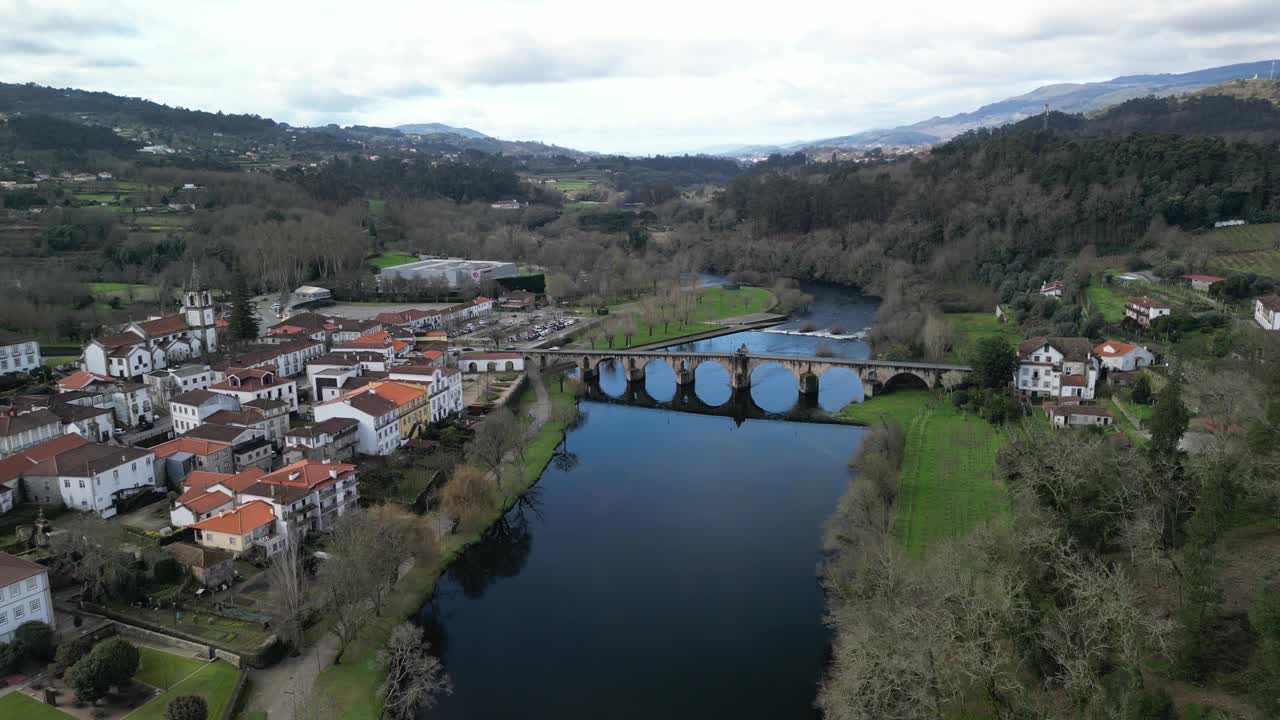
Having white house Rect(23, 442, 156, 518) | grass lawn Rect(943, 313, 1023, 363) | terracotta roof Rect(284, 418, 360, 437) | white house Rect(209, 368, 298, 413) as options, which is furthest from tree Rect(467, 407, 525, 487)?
grass lawn Rect(943, 313, 1023, 363)

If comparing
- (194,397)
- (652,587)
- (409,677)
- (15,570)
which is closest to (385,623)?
(409,677)

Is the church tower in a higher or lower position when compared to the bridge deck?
higher

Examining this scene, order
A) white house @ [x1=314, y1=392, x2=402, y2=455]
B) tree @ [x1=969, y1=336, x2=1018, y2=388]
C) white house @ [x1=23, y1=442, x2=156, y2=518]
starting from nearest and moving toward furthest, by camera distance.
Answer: white house @ [x1=23, y1=442, x2=156, y2=518], white house @ [x1=314, y1=392, x2=402, y2=455], tree @ [x1=969, y1=336, x2=1018, y2=388]

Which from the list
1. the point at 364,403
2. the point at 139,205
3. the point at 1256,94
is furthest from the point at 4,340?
the point at 1256,94

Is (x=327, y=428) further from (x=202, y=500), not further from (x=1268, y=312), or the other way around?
(x=1268, y=312)

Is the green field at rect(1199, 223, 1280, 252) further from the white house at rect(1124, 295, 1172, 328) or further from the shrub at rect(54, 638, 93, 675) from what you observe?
the shrub at rect(54, 638, 93, 675)

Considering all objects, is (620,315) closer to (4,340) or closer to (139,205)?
(4,340)
